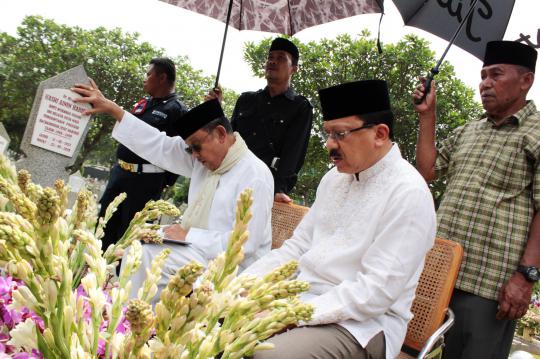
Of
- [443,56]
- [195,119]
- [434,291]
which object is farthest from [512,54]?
[195,119]

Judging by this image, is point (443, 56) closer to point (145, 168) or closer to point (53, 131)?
point (53, 131)

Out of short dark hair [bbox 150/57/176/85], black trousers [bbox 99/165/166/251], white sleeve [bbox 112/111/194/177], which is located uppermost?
short dark hair [bbox 150/57/176/85]

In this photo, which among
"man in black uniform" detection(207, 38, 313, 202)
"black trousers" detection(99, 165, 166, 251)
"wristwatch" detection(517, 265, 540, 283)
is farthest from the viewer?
"black trousers" detection(99, 165, 166, 251)

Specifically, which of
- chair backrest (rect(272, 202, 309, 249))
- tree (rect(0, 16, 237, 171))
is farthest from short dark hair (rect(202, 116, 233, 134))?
tree (rect(0, 16, 237, 171))

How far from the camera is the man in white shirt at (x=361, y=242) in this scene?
194 centimetres

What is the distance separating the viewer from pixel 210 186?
3363 mm

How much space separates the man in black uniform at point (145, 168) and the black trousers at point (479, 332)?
9.70 feet

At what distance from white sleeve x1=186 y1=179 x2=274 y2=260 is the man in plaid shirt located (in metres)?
0.99

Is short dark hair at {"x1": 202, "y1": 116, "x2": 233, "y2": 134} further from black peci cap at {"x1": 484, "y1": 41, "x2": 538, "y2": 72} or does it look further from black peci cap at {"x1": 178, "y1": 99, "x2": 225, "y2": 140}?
black peci cap at {"x1": 484, "y1": 41, "x2": 538, "y2": 72}

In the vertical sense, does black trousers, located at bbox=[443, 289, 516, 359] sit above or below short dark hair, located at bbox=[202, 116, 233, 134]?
below

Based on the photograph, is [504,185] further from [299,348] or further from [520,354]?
[520,354]

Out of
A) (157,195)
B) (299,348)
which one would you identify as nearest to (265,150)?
(157,195)

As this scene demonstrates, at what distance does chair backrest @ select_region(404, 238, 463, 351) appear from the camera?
2252mm

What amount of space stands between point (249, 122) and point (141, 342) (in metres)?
3.82
